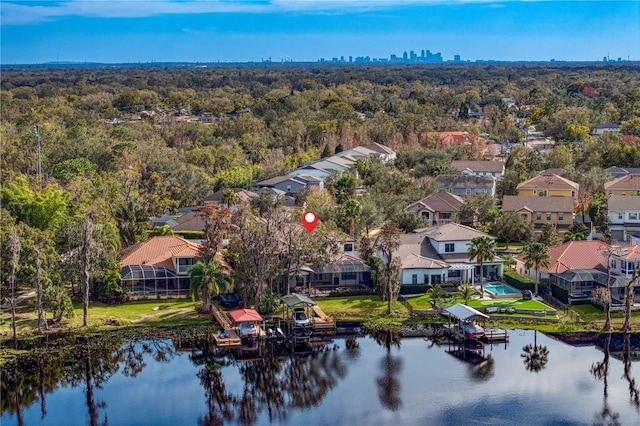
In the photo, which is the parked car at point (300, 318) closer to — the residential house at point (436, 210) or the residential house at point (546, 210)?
the residential house at point (436, 210)

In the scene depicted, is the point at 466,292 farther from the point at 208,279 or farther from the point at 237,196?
the point at 237,196

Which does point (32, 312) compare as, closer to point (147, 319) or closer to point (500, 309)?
point (147, 319)

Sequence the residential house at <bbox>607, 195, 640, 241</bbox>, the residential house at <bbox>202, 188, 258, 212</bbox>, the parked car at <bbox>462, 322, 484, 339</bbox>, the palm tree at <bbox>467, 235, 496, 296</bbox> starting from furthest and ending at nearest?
the residential house at <bbox>202, 188, 258, 212</bbox>
the residential house at <bbox>607, 195, 640, 241</bbox>
the palm tree at <bbox>467, 235, 496, 296</bbox>
the parked car at <bbox>462, 322, 484, 339</bbox>

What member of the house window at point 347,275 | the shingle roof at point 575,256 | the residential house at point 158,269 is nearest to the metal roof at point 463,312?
the shingle roof at point 575,256

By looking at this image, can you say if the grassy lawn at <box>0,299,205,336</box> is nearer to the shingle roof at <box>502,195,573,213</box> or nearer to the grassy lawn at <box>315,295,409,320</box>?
the grassy lawn at <box>315,295,409,320</box>

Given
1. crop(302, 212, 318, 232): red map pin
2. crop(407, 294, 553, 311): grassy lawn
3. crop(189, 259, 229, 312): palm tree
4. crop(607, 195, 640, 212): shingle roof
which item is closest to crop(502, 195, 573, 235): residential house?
crop(607, 195, 640, 212): shingle roof

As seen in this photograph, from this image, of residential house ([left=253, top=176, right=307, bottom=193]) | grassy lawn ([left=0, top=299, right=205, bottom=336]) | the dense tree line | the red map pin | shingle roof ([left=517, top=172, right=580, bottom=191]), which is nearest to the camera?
grassy lawn ([left=0, top=299, right=205, bottom=336])

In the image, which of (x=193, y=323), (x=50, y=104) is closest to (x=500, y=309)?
(x=193, y=323)
